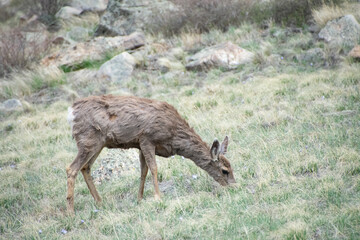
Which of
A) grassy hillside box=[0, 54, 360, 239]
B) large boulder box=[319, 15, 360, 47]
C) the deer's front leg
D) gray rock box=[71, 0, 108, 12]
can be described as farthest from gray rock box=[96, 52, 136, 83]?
gray rock box=[71, 0, 108, 12]

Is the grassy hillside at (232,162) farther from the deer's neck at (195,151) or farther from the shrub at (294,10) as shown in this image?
the shrub at (294,10)

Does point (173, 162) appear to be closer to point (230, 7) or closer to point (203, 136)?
point (203, 136)

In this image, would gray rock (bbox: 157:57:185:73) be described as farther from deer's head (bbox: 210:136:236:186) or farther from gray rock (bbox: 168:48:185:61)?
deer's head (bbox: 210:136:236:186)

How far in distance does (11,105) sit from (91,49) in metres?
3.92

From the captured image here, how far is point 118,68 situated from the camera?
14023 mm

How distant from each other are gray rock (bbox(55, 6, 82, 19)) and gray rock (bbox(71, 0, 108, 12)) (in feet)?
1.56

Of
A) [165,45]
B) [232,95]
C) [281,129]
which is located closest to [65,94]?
[165,45]

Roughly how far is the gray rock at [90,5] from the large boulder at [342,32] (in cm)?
1407

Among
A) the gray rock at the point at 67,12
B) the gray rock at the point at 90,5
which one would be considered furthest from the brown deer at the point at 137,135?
the gray rock at the point at 90,5

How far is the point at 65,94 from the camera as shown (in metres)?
13.5

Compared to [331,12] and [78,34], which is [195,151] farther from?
[78,34]

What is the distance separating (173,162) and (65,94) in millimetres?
7074

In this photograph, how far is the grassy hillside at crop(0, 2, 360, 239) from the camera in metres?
5.01

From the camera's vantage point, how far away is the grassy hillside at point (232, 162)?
5.01m
